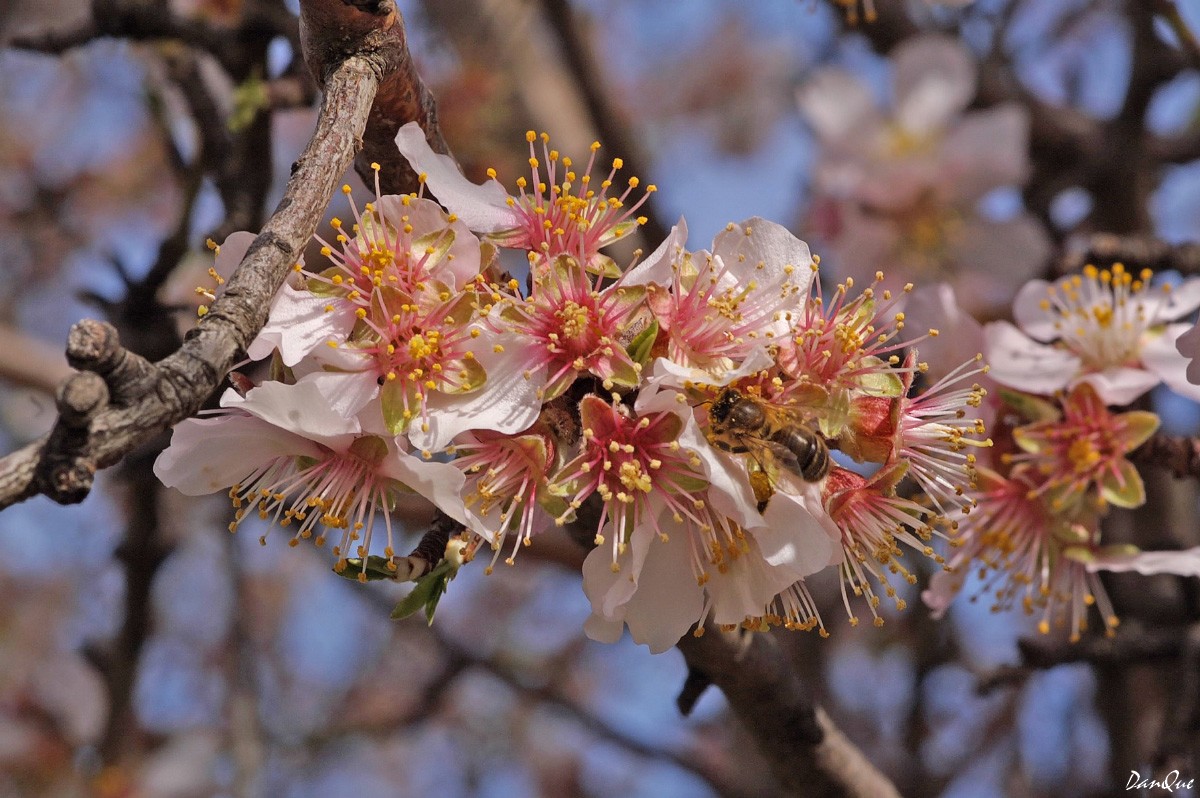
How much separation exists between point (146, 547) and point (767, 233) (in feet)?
7.18

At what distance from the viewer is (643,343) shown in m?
1.48

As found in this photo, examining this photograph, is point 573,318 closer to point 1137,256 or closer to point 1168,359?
point 1168,359

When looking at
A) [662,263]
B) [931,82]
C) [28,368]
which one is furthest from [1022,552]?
[28,368]

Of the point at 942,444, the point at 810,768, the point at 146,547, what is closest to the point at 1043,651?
the point at 810,768

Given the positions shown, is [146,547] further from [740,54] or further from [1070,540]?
[740,54]

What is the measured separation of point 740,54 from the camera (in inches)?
320

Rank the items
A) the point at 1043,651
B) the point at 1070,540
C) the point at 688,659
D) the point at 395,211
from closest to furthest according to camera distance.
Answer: the point at 395,211
the point at 688,659
the point at 1070,540
the point at 1043,651

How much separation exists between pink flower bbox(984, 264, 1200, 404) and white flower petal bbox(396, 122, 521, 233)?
0.98m

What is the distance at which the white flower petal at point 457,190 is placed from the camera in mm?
1563

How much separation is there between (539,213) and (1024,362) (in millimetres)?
1008

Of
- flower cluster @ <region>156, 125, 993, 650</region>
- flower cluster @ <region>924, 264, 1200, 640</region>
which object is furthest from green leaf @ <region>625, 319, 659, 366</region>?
flower cluster @ <region>924, 264, 1200, 640</region>

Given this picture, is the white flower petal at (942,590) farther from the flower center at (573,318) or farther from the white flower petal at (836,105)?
the white flower petal at (836,105)

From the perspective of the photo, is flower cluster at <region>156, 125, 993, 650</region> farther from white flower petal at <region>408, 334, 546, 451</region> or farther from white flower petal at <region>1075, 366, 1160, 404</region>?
white flower petal at <region>1075, 366, 1160, 404</region>

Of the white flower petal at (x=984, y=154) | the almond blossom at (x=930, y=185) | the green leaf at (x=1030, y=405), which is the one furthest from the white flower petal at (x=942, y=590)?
the white flower petal at (x=984, y=154)
